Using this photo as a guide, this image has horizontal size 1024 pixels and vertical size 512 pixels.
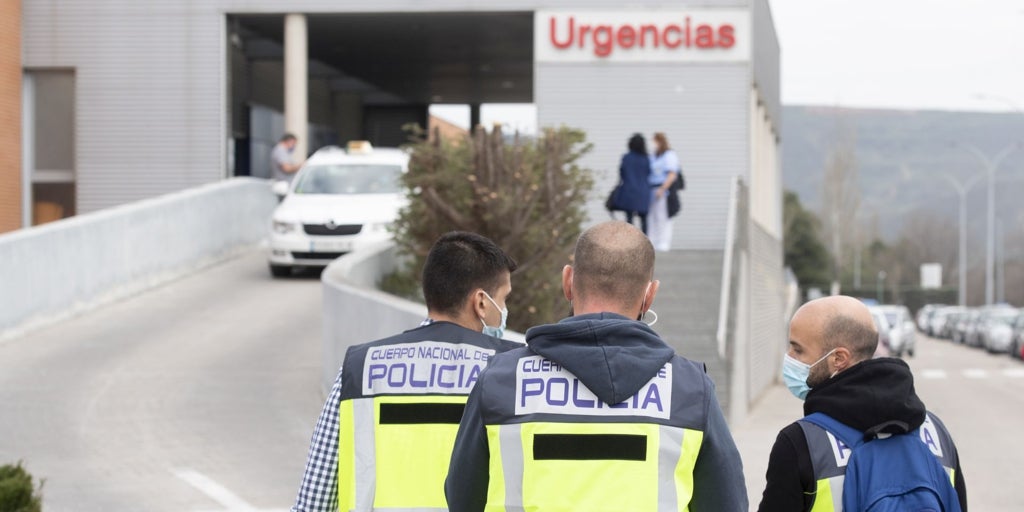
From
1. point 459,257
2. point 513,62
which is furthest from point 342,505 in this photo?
point 513,62

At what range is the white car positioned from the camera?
66.8 feet

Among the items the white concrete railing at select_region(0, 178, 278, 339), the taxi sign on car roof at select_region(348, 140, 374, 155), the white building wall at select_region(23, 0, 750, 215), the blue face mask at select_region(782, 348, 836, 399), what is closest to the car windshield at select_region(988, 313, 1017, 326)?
the white building wall at select_region(23, 0, 750, 215)

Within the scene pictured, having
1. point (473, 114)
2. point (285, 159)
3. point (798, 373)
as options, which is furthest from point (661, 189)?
point (473, 114)

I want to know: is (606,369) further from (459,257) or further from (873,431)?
(459,257)

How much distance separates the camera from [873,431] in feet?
12.3

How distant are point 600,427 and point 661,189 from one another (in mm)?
17560

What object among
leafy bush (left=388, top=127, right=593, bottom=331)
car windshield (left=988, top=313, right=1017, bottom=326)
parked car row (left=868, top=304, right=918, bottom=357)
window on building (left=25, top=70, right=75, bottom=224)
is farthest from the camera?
car windshield (left=988, top=313, right=1017, bottom=326)

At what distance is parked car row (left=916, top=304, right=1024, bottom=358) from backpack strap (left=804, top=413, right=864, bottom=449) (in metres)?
45.3

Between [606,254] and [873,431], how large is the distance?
0.94 meters

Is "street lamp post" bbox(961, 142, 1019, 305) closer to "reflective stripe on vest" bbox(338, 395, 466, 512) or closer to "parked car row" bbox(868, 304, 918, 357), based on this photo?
"parked car row" bbox(868, 304, 918, 357)

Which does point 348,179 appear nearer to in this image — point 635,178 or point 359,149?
point 359,149

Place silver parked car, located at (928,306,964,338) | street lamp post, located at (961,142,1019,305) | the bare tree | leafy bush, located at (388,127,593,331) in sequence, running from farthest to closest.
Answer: the bare tree
silver parked car, located at (928,306,964,338)
street lamp post, located at (961,142,1019,305)
leafy bush, located at (388,127,593,331)

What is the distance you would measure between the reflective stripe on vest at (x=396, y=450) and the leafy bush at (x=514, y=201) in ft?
34.2

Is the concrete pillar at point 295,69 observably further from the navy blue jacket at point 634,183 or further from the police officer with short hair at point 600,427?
the police officer with short hair at point 600,427
